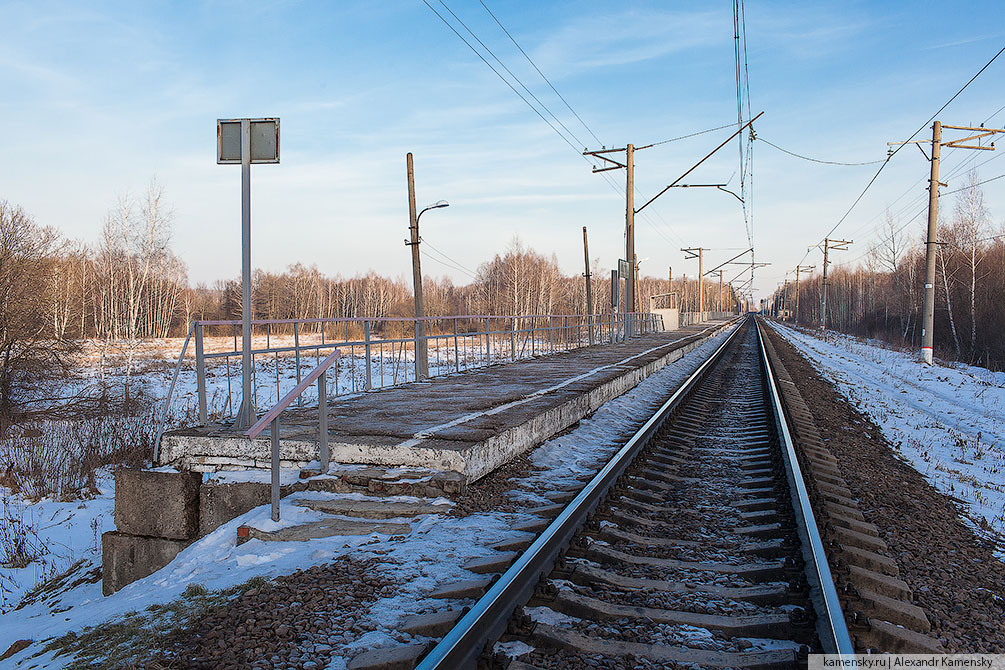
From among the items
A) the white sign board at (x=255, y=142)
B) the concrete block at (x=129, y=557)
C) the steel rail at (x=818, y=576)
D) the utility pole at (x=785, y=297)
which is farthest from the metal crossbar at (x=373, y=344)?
the utility pole at (x=785, y=297)

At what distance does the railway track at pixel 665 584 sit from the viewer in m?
2.94

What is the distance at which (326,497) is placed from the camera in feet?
17.6

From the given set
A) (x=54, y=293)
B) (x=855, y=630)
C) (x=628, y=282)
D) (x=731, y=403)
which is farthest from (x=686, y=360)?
(x=855, y=630)

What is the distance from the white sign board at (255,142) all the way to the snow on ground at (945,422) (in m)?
6.99

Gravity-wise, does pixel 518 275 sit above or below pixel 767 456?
above

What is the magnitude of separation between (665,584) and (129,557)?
485cm

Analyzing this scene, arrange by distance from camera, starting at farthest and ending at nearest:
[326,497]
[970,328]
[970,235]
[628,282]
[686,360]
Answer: [970,235] → [970,328] → [628,282] → [686,360] → [326,497]

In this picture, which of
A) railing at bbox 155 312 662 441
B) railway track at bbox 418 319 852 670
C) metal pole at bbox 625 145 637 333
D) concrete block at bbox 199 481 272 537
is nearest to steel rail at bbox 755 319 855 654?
railway track at bbox 418 319 852 670

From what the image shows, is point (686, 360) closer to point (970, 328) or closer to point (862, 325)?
point (970, 328)

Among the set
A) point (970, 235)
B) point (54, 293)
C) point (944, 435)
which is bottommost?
point (944, 435)

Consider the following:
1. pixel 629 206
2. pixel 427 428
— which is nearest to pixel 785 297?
pixel 629 206

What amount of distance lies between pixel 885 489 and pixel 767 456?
3.99 feet

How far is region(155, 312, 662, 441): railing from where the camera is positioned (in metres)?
8.53

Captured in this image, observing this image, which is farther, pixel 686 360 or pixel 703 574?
pixel 686 360
